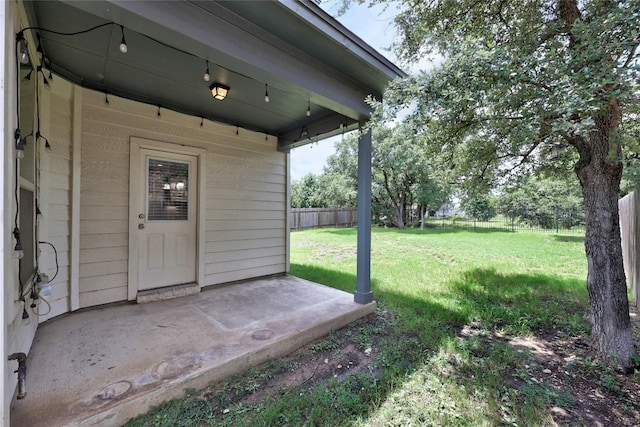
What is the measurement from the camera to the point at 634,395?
182cm

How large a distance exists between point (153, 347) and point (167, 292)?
1238 mm

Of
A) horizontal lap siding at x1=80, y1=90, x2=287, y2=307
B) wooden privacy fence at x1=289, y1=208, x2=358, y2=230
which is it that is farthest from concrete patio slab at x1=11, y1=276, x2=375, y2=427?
wooden privacy fence at x1=289, y1=208, x2=358, y2=230

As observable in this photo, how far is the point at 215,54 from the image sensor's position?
1.81m

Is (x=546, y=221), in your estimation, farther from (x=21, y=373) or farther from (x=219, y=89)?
(x=21, y=373)

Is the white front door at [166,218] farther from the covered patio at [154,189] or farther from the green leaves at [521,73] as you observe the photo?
the green leaves at [521,73]

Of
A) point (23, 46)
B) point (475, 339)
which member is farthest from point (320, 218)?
point (23, 46)

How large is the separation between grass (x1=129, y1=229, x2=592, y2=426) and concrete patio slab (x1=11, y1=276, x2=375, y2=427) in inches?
4.9

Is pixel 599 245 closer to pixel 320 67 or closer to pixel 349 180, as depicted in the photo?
pixel 320 67

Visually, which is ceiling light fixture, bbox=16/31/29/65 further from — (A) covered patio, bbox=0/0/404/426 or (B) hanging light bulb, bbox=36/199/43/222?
(B) hanging light bulb, bbox=36/199/43/222

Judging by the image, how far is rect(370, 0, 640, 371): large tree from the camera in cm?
158

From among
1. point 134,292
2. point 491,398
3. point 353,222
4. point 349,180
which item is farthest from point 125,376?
point 353,222

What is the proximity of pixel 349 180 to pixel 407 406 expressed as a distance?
41.2ft

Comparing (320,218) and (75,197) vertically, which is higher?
(75,197)

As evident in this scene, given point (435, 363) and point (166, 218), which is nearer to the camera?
point (435, 363)
